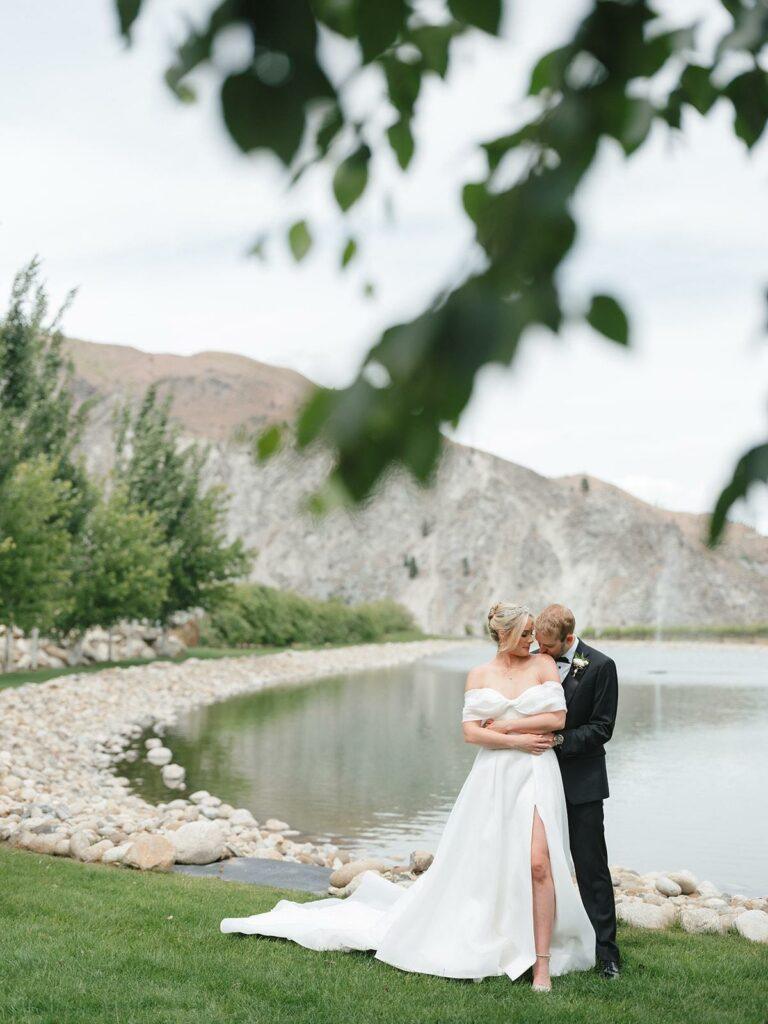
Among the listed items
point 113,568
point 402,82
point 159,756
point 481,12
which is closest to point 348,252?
point 402,82

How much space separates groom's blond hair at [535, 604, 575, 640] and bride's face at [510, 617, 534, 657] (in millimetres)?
107

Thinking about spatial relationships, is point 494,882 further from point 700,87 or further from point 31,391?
point 31,391

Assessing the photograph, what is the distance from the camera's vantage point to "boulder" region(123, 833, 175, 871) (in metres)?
9.03

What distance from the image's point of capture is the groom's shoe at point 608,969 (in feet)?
19.8

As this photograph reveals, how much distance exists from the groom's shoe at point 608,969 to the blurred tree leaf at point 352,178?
539cm

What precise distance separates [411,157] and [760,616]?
12316cm

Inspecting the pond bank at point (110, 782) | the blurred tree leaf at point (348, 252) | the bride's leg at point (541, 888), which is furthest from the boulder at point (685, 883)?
the blurred tree leaf at point (348, 252)

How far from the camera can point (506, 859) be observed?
A: 5883 mm

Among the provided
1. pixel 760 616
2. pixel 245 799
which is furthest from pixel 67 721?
pixel 760 616

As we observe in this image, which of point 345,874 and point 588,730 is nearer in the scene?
point 588,730

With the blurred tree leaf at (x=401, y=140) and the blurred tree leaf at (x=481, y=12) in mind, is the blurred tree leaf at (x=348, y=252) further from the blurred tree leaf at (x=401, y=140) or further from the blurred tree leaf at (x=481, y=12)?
the blurred tree leaf at (x=481, y=12)

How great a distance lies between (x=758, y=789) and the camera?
15.5 meters

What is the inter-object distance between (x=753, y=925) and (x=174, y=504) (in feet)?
103

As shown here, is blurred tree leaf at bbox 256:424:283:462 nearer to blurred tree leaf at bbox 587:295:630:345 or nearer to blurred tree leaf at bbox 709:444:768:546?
blurred tree leaf at bbox 587:295:630:345
